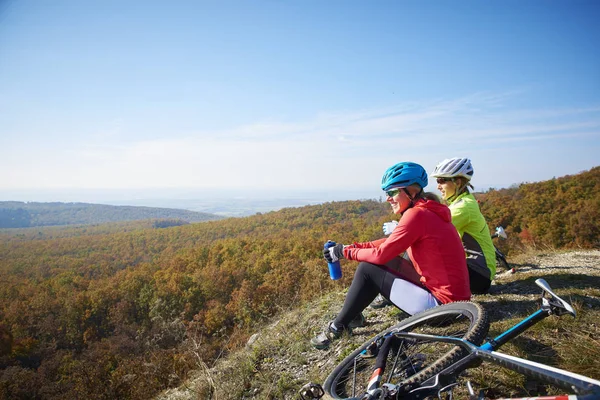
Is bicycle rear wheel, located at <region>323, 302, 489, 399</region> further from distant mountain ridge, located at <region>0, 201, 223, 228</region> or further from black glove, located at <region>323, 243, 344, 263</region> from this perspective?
distant mountain ridge, located at <region>0, 201, 223, 228</region>

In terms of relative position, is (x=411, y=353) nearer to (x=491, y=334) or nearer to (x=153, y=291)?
(x=491, y=334)

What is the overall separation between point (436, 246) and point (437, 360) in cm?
102

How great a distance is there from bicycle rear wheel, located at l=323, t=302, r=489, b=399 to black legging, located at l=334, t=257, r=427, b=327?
1.32ft

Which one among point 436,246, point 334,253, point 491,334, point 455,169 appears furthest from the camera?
point 455,169

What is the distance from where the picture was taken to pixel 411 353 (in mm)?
2484

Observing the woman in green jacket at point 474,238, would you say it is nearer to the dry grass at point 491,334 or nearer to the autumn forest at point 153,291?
the dry grass at point 491,334

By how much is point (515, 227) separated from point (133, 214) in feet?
641

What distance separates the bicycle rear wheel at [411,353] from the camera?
7.63 ft

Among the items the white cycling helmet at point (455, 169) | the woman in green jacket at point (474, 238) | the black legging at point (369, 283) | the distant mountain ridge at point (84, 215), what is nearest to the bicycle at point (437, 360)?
the black legging at point (369, 283)

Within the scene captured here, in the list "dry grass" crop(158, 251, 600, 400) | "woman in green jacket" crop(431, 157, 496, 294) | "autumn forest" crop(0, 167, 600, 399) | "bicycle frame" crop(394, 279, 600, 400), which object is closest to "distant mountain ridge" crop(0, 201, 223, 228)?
"autumn forest" crop(0, 167, 600, 399)

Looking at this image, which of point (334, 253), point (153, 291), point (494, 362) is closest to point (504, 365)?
point (494, 362)

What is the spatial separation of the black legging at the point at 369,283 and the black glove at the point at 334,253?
10.7 inches

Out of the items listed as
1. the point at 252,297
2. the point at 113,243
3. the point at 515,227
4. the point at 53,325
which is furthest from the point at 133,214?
the point at 515,227

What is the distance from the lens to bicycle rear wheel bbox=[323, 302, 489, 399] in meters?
2.32
